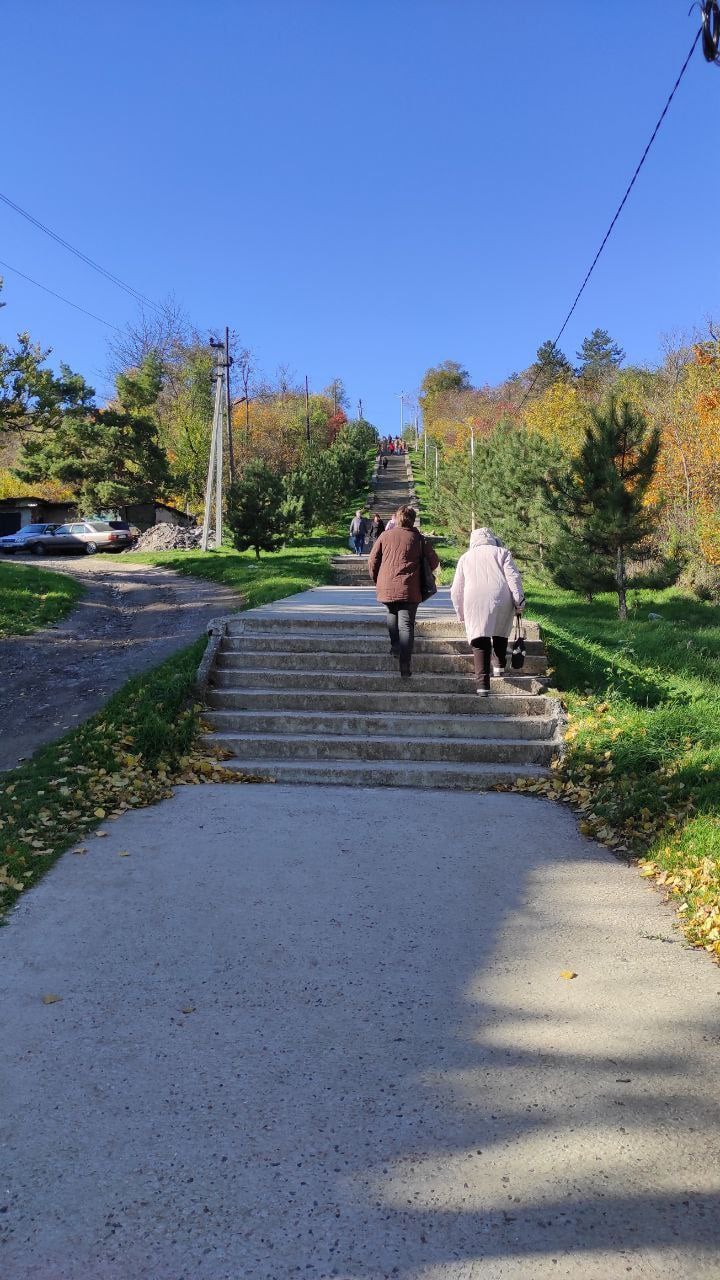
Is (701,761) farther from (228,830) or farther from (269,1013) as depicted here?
(269,1013)

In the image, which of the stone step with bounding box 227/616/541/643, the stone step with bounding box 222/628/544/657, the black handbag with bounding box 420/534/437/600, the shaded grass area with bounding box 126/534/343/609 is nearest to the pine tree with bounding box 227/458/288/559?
the shaded grass area with bounding box 126/534/343/609

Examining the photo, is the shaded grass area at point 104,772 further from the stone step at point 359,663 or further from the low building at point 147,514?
the low building at point 147,514

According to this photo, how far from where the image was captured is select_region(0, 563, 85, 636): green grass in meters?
14.0

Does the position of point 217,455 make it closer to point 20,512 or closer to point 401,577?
point 20,512

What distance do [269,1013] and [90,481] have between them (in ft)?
166

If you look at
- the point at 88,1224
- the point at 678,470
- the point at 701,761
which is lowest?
the point at 88,1224

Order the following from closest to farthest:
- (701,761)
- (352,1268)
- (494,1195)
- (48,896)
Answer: (352,1268) < (494,1195) < (48,896) < (701,761)

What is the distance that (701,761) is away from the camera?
6.32 meters

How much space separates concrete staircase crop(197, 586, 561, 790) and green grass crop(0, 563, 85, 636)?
6.38m

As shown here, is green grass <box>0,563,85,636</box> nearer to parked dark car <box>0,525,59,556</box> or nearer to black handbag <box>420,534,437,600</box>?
black handbag <box>420,534,437,600</box>

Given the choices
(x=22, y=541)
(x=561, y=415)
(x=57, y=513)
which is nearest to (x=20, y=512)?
(x=57, y=513)

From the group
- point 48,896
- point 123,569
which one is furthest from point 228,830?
point 123,569

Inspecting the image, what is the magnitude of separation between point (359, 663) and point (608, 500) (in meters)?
14.5

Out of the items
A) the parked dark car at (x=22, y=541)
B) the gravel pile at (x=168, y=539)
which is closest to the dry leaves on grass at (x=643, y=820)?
the gravel pile at (x=168, y=539)
